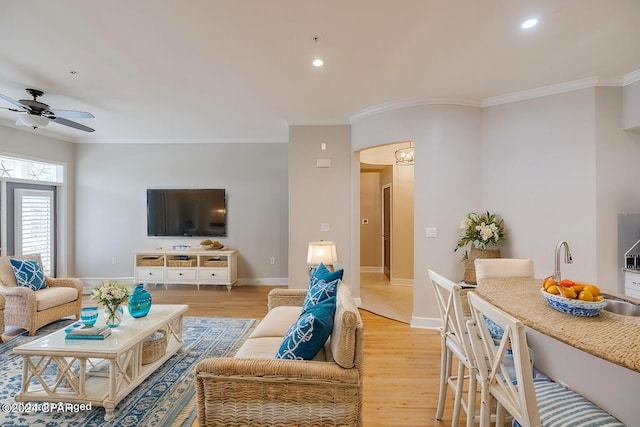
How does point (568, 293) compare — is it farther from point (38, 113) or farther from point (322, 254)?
point (38, 113)

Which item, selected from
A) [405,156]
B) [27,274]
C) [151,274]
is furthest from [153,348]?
[405,156]

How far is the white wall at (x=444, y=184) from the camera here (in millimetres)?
3684

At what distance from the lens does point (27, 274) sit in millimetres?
3531

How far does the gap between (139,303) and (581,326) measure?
3124 millimetres

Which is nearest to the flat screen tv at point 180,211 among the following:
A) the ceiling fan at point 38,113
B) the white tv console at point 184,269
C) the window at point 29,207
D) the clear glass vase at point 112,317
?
the white tv console at point 184,269

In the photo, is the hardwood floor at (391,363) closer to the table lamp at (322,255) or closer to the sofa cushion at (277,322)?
the sofa cushion at (277,322)

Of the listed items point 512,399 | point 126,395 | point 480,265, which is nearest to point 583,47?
point 480,265

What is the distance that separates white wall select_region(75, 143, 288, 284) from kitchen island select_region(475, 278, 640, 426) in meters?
4.50

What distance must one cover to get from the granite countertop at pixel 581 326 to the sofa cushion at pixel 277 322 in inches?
57.6

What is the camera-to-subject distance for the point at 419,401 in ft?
7.34

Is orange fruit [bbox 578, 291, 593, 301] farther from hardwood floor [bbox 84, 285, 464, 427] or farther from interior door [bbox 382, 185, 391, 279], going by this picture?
interior door [bbox 382, 185, 391, 279]

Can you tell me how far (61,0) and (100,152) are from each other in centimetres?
460

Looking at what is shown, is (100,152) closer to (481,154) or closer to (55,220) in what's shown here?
(55,220)

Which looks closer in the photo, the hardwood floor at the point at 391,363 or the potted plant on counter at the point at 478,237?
the hardwood floor at the point at 391,363
